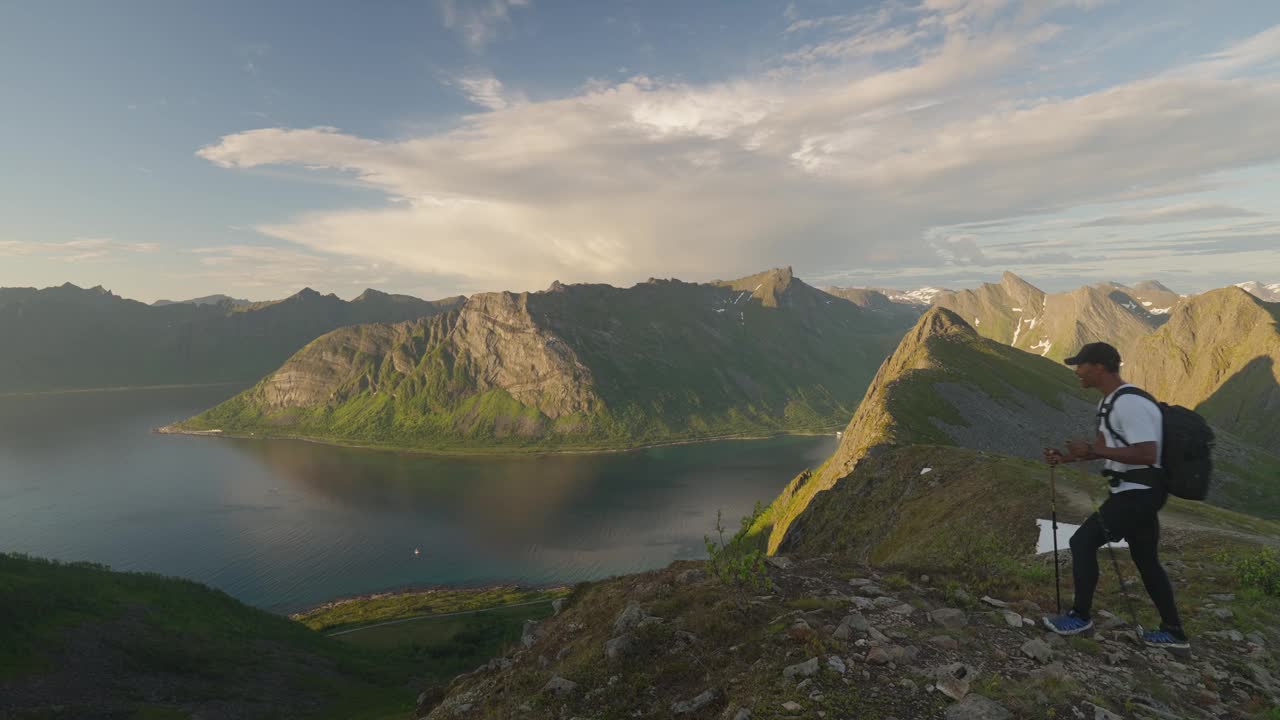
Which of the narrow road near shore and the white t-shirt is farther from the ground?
the white t-shirt

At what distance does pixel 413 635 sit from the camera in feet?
288

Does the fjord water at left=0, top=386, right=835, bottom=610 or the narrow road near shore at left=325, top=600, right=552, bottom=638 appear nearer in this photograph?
the narrow road near shore at left=325, top=600, right=552, bottom=638

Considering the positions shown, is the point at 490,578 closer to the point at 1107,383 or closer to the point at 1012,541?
the point at 1012,541

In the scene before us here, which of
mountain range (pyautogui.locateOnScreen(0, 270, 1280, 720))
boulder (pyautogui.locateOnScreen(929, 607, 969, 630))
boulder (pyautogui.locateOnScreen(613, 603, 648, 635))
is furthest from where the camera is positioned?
boulder (pyautogui.locateOnScreen(613, 603, 648, 635))

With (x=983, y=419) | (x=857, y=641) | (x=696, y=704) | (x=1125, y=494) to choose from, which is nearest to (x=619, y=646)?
(x=696, y=704)

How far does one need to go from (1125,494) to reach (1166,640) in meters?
2.79

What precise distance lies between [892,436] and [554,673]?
79.2m

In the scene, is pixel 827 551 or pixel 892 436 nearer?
pixel 827 551

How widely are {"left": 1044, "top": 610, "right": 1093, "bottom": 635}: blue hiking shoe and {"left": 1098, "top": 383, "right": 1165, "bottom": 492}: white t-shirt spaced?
2694mm

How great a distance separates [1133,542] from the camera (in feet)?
30.7

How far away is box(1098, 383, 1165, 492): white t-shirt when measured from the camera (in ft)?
29.5

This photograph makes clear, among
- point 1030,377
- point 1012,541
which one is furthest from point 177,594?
point 1030,377

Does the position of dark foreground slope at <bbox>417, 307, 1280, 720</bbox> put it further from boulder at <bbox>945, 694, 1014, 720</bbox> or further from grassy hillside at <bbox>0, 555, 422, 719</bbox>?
grassy hillside at <bbox>0, 555, 422, 719</bbox>

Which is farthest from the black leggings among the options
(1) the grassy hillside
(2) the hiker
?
(1) the grassy hillside
